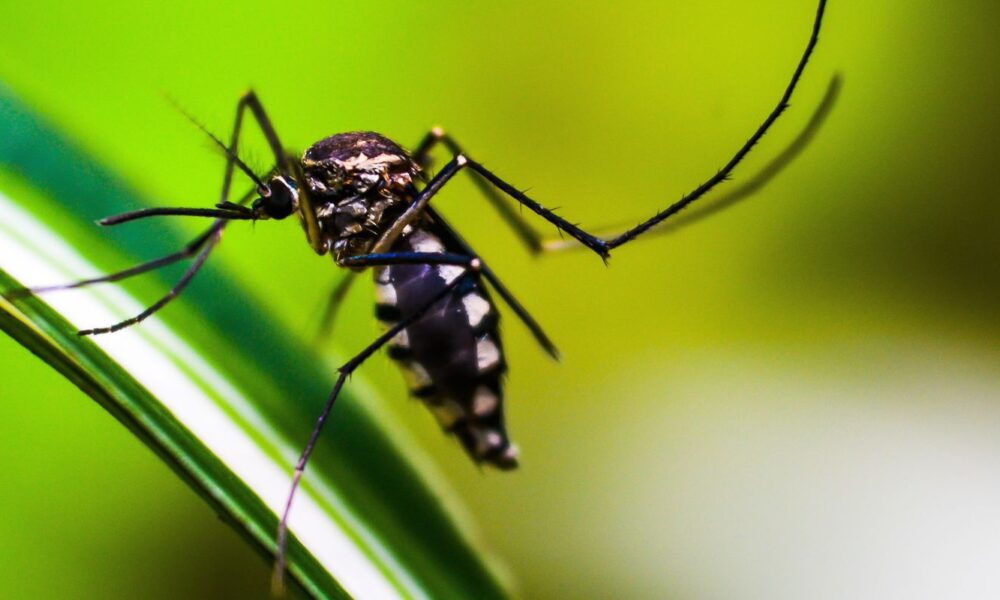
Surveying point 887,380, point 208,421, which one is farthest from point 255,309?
point 887,380

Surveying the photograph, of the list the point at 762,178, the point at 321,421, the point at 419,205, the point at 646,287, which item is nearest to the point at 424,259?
the point at 419,205

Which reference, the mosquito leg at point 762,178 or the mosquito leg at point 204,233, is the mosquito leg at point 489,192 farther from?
the mosquito leg at point 204,233

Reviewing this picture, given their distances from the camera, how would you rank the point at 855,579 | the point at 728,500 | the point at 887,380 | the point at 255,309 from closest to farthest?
the point at 255,309 < the point at 855,579 < the point at 728,500 < the point at 887,380

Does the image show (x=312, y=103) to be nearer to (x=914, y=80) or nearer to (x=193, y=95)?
(x=193, y=95)

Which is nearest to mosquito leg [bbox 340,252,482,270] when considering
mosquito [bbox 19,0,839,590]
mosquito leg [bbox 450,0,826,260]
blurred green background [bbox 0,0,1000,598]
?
mosquito [bbox 19,0,839,590]

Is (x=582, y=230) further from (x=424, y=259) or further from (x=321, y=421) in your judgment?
(x=321, y=421)

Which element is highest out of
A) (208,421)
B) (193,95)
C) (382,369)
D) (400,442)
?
(193,95)

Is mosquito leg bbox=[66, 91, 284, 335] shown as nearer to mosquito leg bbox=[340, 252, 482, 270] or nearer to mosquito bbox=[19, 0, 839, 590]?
mosquito bbox=[19, 0, 839, 590]
